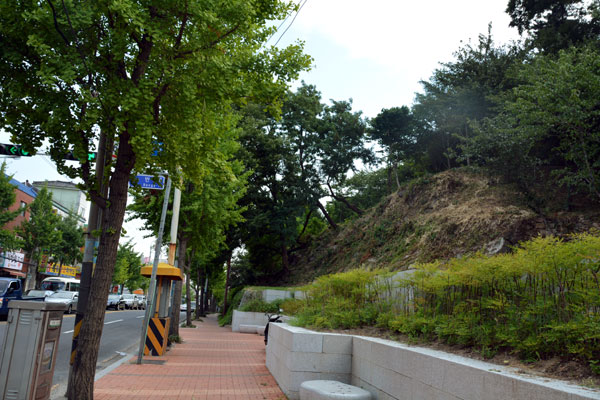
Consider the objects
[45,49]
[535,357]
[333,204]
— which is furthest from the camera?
[333,204]

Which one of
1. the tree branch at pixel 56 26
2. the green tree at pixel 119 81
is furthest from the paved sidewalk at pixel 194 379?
the tree branch at pixel 56 26

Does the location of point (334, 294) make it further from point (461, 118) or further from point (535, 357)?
point (461, 118)

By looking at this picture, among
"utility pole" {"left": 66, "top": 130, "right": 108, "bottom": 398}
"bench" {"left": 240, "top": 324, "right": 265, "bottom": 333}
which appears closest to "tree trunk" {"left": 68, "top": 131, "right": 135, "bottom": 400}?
"utility pole" {"left": 66, "top": 130, "right": 108, "bottom": 398}

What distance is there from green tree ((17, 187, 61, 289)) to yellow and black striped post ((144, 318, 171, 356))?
29.2 meters

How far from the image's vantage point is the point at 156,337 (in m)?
12.2

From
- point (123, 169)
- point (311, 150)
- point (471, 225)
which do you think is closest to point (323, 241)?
point (311, 150)

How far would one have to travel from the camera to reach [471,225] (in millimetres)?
15422

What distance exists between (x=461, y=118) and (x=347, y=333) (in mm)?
18300

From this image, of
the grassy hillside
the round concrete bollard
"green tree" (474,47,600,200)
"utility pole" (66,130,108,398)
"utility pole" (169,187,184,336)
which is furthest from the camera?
"utility pole" (169,187,184,336)

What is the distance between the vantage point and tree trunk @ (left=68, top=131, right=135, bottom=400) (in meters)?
5.97

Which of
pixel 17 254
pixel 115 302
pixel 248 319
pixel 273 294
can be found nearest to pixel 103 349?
pixel 248 319

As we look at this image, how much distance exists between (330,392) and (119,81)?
202 inches

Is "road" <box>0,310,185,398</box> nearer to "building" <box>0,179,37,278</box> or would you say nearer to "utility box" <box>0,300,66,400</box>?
"utility box" <box>0,300,66,400</box>

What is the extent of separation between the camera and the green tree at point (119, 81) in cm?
591
